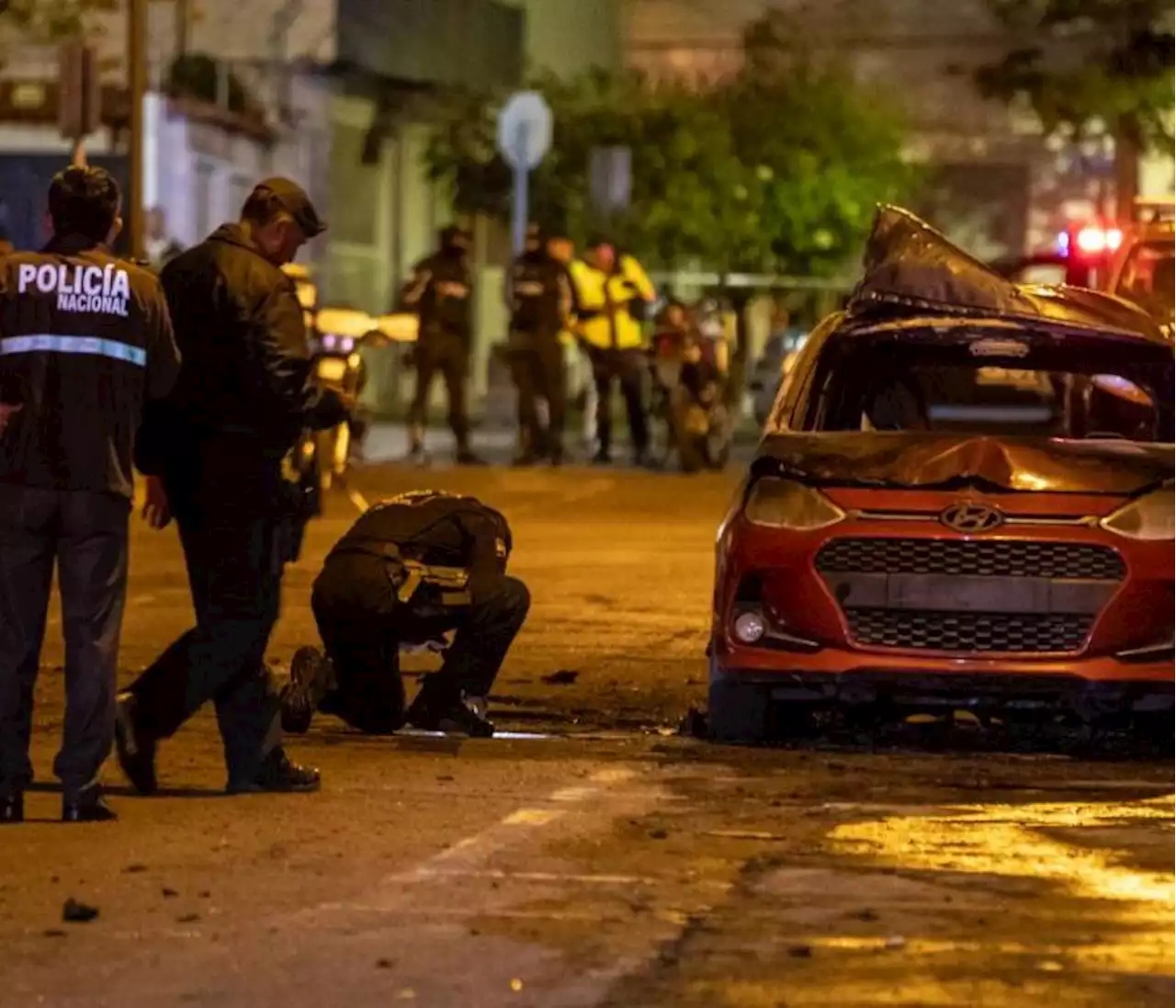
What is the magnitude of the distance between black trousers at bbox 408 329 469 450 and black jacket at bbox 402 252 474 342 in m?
0.08

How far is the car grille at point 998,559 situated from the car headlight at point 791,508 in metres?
0.16

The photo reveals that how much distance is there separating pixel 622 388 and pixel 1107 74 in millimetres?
12291

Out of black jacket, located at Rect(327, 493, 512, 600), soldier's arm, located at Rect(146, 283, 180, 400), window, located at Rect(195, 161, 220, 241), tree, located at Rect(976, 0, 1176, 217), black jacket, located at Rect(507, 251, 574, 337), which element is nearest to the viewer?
soldier's arm, located at Rect(146, 283, 180, 400)

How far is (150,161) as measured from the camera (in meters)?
32.2

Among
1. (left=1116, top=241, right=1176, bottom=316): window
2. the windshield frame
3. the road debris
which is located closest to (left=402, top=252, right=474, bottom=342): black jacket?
(left=1116, top=241, right=1176, bottom=316): window

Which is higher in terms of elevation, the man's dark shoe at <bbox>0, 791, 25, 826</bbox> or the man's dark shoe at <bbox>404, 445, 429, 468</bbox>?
the man's dark shoe at <bbox>0, 791, 25, 826</bbox>

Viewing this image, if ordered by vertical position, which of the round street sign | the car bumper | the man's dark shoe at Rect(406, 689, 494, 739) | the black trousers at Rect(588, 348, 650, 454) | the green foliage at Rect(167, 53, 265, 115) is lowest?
the black trousers at Rect(588, 348, 650, 454)

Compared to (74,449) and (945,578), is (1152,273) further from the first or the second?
(74,449)

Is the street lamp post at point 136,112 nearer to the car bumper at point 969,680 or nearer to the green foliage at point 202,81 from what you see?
the green foliage at point 202,81

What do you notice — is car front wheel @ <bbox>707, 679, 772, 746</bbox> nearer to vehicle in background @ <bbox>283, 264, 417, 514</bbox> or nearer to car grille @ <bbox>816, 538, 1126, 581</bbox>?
car grille @ <bbox>816, 538, 1126, 581</bbox>

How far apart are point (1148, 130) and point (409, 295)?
1422 cm

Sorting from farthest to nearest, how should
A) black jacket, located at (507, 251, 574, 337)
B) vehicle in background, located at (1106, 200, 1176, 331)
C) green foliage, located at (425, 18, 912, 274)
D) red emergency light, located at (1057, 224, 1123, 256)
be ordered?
1. green foliage, located at (425, 18, 912, 274)
2. black jacket, located at (507, 251, 574, 337)
3. red emergency light, located at (1057, 224, 1123, 256)
4. vehicle in background, located at (1106, 200, 1176, 331)

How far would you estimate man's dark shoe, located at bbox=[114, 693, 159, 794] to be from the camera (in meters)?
9.19

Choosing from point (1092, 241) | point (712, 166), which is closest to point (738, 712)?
point (1092, 241)
